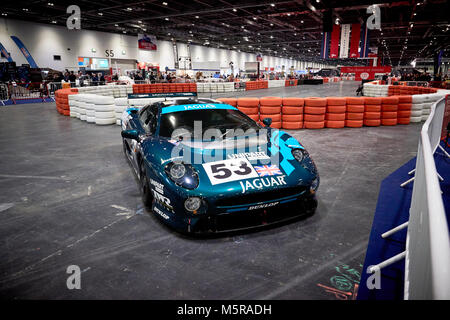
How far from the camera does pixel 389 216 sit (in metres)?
3.21

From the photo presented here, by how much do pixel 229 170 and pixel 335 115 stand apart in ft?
22.2

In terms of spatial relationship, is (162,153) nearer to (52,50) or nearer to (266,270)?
(266,270)

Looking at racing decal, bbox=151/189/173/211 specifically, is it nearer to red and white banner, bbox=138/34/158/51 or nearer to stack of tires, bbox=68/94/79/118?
Result: stack of tires, bbox=68/94/79/118

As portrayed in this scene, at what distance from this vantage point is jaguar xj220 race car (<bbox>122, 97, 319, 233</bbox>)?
2.59 meters

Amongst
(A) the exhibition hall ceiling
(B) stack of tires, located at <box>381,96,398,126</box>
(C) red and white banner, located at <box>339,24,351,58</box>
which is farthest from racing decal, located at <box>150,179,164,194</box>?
(A) the exhibition hall ceiling

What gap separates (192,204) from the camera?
2568mm

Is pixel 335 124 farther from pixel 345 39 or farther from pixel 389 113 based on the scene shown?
pixel 345 39

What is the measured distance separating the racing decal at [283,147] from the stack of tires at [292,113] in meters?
4.63

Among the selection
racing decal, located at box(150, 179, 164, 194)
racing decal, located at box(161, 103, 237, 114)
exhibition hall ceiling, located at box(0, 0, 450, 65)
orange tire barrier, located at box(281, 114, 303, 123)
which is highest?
exhibition hall ceiling, located at box(0, 0, 450, 65)

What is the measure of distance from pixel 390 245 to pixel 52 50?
32113 millimetres

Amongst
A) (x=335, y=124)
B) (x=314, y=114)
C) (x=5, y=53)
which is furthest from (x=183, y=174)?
(x=5, y=53)

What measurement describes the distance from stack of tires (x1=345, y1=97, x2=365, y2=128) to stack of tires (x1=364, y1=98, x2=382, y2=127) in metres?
0.18

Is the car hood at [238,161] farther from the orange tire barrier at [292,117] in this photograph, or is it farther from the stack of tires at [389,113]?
the stack of tires at [389,113]
